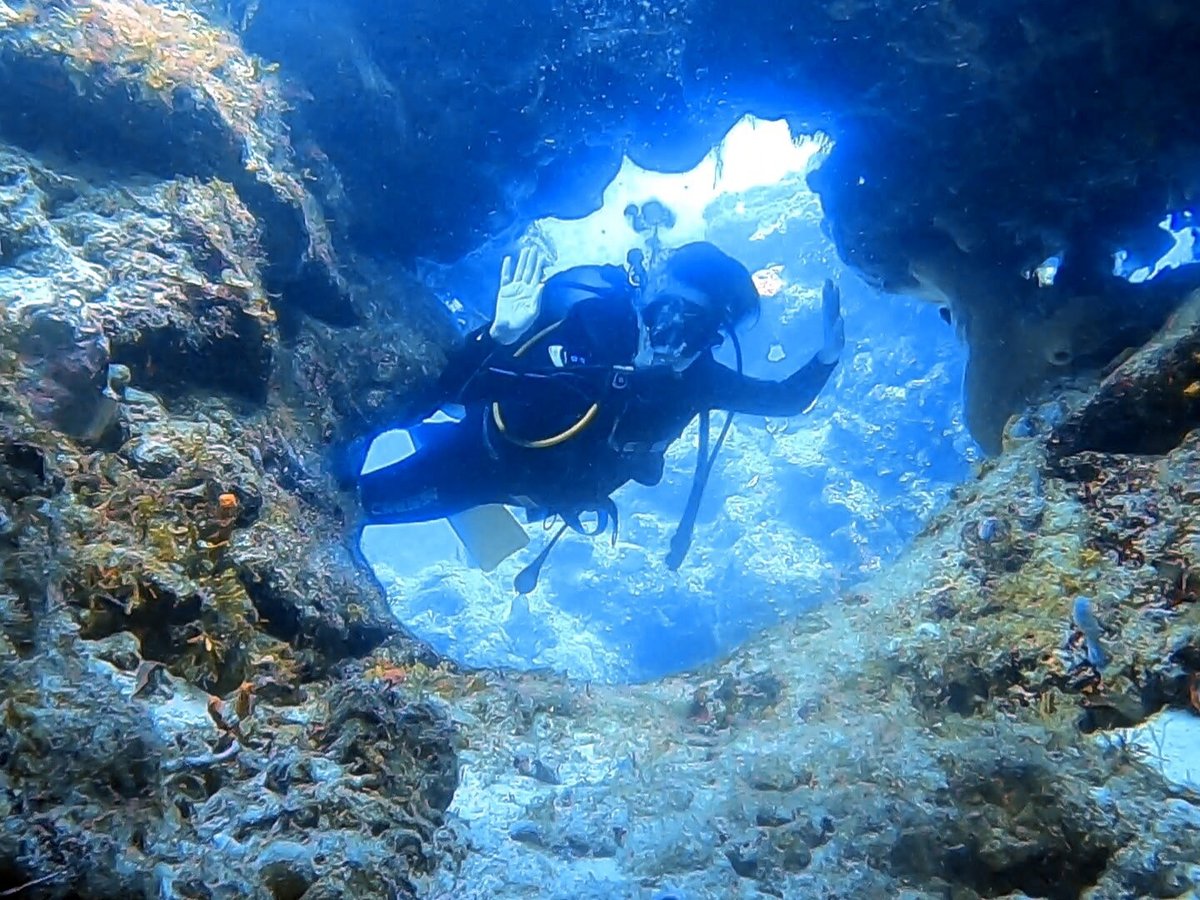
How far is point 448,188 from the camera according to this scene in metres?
6.12

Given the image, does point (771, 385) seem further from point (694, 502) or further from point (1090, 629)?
point (1090, 629)

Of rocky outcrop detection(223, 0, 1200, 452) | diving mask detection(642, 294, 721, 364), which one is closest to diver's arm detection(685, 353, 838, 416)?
diving mask detection(642, 294, 721, 364)

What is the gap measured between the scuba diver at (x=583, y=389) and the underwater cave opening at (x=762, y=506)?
1484 cm

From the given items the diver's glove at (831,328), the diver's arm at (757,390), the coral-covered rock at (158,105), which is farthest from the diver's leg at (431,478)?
the diver's glove at (831,328)

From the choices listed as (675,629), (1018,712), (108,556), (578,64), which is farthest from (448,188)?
(675,629)

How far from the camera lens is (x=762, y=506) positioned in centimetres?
2520

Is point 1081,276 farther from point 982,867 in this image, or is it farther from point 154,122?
point 154,122

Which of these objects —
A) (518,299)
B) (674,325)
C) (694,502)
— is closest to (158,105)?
(518,299)

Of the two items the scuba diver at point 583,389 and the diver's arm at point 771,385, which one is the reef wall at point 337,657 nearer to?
the scuba diver at point 583,389

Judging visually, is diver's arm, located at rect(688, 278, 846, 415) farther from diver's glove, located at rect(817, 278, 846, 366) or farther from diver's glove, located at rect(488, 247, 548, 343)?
diver's glove, located at rect(488, 247, 548, 343)

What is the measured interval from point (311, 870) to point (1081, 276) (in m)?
6.22

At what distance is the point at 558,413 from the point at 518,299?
0.90 meters

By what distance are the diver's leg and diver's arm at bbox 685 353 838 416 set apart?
A: 1982 millimetres

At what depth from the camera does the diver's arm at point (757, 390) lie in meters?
6.50
